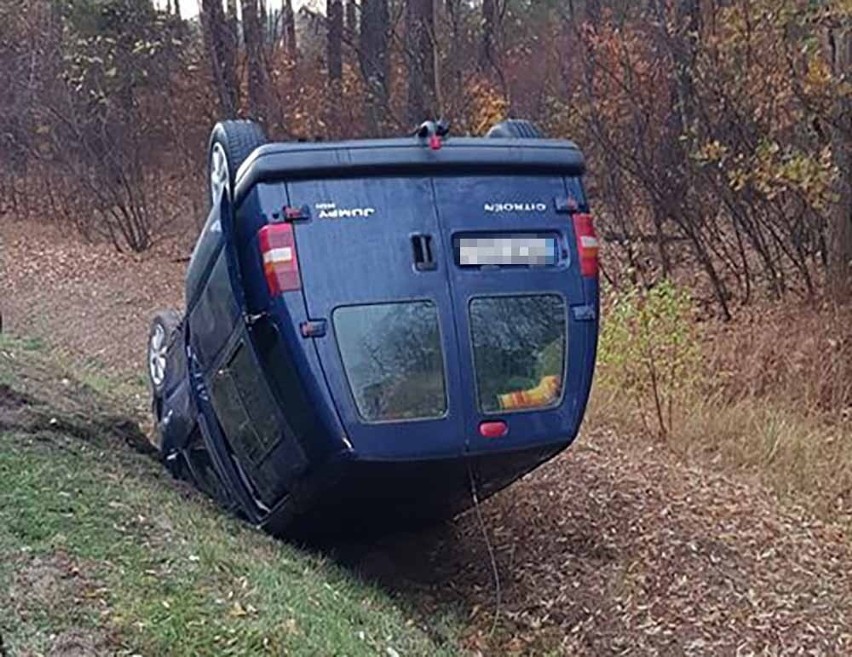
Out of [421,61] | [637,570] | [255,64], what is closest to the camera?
[637,570]

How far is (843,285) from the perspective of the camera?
1116cm

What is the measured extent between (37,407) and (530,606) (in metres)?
3.19

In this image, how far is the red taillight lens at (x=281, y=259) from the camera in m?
4.57

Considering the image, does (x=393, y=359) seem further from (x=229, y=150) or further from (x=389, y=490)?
(x=229, y=150)

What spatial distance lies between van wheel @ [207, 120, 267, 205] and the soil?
2.10m

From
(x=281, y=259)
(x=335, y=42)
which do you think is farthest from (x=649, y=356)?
(x=335, y=42)

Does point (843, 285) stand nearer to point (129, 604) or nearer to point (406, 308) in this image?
point (406, 308)

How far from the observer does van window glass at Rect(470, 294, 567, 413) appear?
15.4 feet

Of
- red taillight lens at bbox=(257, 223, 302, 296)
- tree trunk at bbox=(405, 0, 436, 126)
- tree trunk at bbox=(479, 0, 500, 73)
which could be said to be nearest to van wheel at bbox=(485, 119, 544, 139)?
red taillight lens at bbox=(257, 223, 302, 296)

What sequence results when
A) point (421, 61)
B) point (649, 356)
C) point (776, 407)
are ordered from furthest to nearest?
point (421, 61) → point (776, 407) → point (649, 356)

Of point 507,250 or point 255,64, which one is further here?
point 255,64

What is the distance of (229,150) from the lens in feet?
17.2

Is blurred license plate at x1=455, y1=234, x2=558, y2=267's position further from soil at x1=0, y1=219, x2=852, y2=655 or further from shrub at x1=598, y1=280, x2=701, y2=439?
shrub at x1=598, y1=280, x2=701, y2=439

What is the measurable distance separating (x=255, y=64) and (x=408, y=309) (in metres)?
15.9
